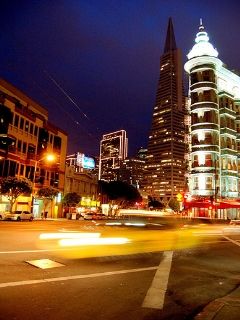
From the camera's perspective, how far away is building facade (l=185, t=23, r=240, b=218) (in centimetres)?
6347

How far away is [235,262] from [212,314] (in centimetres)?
811

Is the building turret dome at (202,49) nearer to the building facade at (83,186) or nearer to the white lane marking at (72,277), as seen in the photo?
the building facade at (83,186)

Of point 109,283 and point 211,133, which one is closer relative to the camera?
point 109,283

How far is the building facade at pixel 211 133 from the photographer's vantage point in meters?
63.5

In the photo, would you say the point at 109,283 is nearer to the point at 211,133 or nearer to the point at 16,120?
the point at 16,120

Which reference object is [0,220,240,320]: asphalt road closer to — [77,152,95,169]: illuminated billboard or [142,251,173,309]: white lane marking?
[142,251,173,309]: white lane marking

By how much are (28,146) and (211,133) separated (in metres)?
34.1

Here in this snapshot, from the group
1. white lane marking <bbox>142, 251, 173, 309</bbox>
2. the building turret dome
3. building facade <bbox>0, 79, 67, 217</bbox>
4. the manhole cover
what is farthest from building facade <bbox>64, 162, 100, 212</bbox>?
white lane marking <bbox>142, 251, 173, 309</bbox>

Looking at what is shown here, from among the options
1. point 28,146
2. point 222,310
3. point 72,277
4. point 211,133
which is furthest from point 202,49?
point 222,310

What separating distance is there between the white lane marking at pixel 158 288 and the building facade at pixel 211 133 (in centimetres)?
5146

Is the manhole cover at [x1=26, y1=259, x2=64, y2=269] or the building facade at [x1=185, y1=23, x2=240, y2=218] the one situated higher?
the building facade at [x1=185, y1=23, x2=240, y2=218]

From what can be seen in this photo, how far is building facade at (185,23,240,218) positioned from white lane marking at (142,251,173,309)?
5146cm

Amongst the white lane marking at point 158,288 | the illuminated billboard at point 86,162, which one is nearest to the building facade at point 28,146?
the illuminated billboard at point 86,162

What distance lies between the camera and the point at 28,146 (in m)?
55.6
